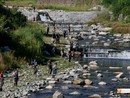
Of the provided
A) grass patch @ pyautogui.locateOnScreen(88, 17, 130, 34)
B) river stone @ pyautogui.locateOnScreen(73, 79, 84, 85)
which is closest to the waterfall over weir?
river stone @ pyautogui.locateOnScreen(73, 79, 84, 85)

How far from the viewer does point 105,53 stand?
268 ft

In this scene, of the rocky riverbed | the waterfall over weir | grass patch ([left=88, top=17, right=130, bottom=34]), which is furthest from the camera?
grass patch ([left=88, top=17, right=130, bottom=34])

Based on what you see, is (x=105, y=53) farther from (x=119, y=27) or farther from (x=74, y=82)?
(x=119, y=27)

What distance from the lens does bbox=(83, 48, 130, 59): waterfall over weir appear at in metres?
79.8

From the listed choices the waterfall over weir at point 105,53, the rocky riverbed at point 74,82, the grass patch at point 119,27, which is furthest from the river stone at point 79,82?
the grass patch at point 119,27

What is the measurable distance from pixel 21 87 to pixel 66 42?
4135 centimetres

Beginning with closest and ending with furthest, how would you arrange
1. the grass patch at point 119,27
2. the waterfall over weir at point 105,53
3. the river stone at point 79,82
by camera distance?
the river stone at point 79,82 < the waterfall over weir at point 105,53 < the grass patch at point 119,27

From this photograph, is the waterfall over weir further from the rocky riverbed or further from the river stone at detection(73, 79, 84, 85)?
the river stone at detection(73, 79, 84, 85)

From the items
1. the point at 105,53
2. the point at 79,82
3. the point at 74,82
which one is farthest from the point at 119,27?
the point at 79,82

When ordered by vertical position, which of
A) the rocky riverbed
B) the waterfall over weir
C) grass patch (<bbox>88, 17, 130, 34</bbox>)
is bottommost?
the rocky riverbed

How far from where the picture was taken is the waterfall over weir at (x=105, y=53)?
79750mm

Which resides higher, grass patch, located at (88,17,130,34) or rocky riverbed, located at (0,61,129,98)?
grass patch, located at (88,17,130,34)

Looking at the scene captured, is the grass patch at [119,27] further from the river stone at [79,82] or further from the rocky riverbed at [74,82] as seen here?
the river stone at [79,82]

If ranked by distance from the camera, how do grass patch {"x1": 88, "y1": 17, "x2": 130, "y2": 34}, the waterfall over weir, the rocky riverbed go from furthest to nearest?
1. grass patch {"x1": 88, "y1": 17, "x2": 130, "y2": 34}
2. the waterfall over weir
3. the rocky riverbed
